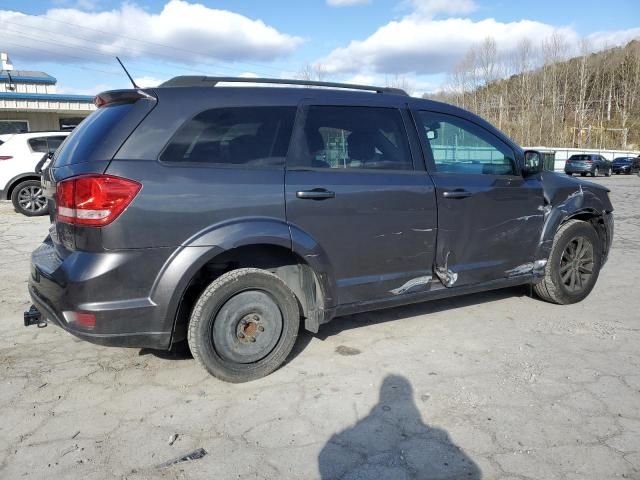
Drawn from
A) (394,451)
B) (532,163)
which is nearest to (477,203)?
(532,163)

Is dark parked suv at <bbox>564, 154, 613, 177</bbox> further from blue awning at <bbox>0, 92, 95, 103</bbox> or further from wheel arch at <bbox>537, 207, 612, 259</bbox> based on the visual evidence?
wheel arch at <bbox>537, 207, 612, 259</bbox>

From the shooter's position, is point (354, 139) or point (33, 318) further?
point (354, 139)

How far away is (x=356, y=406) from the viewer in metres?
3.00

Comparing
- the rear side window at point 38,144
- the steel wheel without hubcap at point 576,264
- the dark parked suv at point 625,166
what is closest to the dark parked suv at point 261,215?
the steel wheel without hubcap at point 576,264

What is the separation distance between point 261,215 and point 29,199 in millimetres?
9221

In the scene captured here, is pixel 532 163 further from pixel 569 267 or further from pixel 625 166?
pixel 625 166

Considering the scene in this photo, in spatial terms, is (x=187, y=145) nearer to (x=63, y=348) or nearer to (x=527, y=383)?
(x=63, y=348)

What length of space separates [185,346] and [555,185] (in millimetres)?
3430

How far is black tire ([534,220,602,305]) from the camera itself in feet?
15.1

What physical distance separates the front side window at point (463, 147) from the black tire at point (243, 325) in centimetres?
161

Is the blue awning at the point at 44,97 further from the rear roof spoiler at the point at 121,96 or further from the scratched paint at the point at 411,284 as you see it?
the scratched paint at the point at 411,284

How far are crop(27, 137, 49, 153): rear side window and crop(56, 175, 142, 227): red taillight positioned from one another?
359 inches

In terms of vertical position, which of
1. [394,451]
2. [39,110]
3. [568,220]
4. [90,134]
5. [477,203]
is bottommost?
[394,451]

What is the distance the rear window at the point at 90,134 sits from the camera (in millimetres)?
2957
